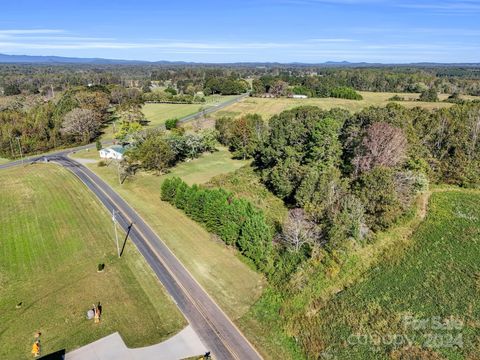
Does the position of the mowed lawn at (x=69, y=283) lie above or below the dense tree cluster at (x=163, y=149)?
below

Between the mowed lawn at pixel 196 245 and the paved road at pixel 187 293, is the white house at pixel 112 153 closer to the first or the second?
the mowed lawn at pixel 196 245

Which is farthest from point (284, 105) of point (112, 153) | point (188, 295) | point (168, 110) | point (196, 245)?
point (188, 295)

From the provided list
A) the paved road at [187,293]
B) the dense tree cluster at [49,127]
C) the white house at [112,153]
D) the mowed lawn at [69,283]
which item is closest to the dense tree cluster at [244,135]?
the white house at [112,153]

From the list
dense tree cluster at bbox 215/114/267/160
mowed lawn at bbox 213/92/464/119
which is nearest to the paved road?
dense tree cluster at bbox 215/114/267/160

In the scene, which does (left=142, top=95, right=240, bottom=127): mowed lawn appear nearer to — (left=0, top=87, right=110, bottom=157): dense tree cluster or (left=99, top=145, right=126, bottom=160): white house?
(left=0, top=87, right=110, bottom=157): dense tree cluster

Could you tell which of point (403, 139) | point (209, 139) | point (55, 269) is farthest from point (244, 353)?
point (209, 139)

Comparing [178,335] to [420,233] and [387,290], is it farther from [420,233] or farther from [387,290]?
[420,233]

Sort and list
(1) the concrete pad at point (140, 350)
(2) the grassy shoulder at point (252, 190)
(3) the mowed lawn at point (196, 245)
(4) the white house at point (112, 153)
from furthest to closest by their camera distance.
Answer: (4) the white house at point (112, 153), (2) the grassy shoulder at point (252, 190), (3) the mowed lawn at point (196, 245), (1) the concrete pad at point (140, 350)

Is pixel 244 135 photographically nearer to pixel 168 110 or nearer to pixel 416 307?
pixel 416 307

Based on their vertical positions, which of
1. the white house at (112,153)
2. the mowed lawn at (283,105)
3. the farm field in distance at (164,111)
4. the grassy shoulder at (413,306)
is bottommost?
the grassy shoulder at (413,306)
